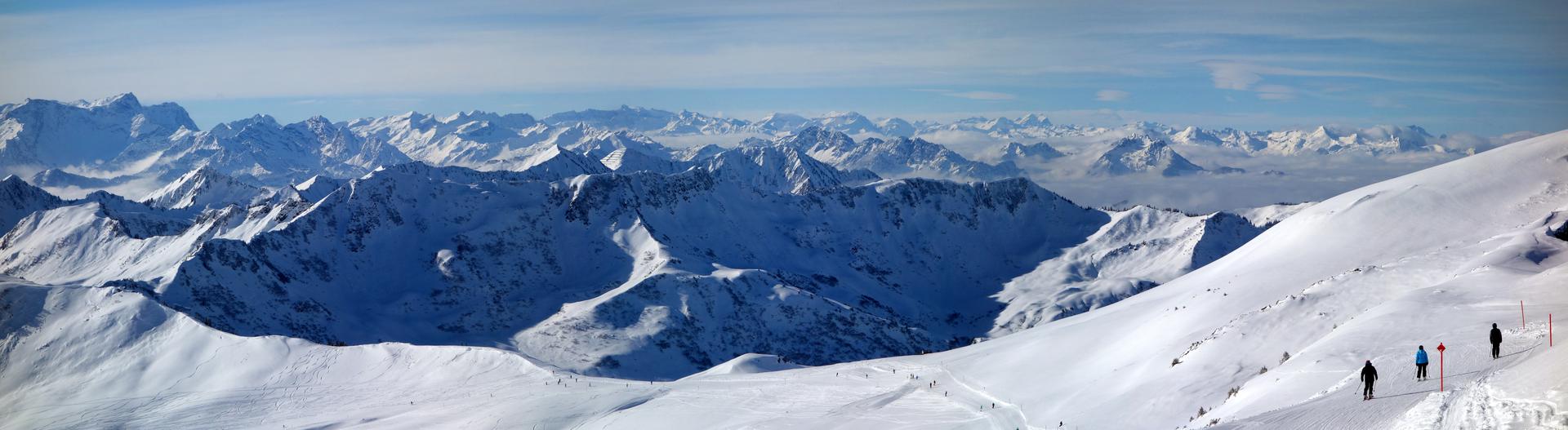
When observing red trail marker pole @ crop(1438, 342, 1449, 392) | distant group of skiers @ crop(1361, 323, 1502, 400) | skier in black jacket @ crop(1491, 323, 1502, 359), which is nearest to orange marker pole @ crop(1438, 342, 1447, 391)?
red trail marker pole @ crop(1438, 342, 1449, 392)

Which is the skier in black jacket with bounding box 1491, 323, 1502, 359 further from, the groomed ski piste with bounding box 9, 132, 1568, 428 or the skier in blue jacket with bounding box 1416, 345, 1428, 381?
the skier in blue jacket with bounding box 1416, 345, 1428, 381

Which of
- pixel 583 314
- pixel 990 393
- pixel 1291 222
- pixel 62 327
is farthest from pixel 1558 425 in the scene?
pixel 583 314

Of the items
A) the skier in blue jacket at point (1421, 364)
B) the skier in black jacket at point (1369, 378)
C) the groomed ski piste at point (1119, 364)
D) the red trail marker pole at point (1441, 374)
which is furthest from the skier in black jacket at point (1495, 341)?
the skier in black jacket at point (1369, 378)

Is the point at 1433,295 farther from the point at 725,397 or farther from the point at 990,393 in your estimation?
the point at 725,397

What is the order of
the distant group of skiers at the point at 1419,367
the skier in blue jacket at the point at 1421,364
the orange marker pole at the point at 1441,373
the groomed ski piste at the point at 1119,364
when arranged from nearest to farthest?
1. the orange marker pole at the point at 1441,373
2. the distant group of skiers at the point at 1419,367
3. the skier in blue jacket at the point at 1421,364
4. the groomed ski piste at the point at 1119,364

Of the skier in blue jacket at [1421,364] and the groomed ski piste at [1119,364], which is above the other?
the skier in blue jacket at [1421,364]

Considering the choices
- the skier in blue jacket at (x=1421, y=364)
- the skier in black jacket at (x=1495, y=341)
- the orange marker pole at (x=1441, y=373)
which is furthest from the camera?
the skier in black jacket at (x=1495, y=341)

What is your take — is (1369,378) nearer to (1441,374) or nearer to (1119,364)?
(1441,374)

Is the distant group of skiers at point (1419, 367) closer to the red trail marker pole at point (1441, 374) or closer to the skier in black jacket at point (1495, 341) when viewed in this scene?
the skier in black jacket at point (1495, 341)

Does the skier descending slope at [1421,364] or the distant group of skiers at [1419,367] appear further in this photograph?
the skier descending slope at [1421,364]
